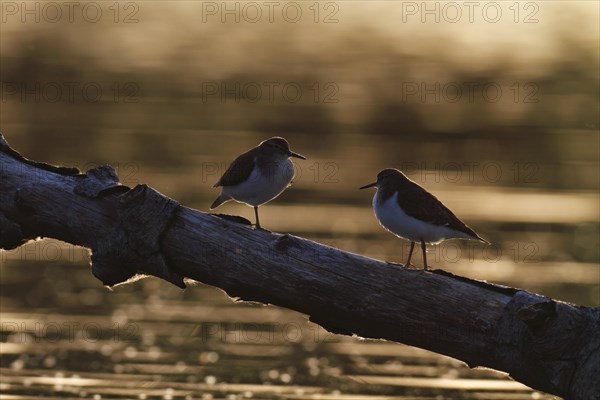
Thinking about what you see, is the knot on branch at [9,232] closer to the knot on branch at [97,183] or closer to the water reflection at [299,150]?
the knot on branch at [97,183]

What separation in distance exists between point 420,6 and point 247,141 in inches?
978

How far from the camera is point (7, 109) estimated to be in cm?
3119

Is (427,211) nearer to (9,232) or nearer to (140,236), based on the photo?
(140,236)

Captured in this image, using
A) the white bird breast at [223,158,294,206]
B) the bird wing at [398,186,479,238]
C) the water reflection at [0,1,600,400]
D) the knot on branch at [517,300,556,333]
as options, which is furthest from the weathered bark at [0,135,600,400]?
the water reflection at [0,1,600,400]

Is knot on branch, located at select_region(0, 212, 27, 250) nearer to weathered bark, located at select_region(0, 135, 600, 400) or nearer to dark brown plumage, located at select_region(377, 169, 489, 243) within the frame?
weathered bark, located at select_region(0, 135, 600, 400)

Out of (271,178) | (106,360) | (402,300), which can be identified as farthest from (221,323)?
(402,300)

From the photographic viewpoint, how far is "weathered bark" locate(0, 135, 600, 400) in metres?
10.4

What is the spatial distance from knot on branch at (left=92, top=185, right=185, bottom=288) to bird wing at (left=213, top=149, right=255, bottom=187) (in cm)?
252

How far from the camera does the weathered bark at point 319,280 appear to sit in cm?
1045

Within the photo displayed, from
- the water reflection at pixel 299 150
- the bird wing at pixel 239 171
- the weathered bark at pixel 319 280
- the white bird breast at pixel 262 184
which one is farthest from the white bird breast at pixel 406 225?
the water reflection at pixel 299 150

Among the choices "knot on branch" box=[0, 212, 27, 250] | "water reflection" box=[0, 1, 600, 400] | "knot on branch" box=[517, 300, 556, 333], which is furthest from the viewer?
"water reflection" box=[0, 1, 600, 400]

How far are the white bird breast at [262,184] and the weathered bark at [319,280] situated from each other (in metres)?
2.33

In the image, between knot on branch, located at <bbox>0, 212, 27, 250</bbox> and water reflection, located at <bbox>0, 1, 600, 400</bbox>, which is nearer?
knot on branch, located at <bbox>0, 212, 27, 250</bbox>

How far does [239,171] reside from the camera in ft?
45.0
